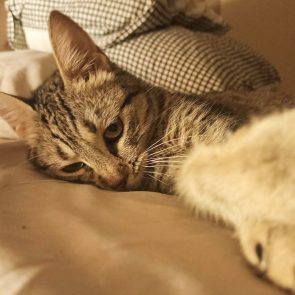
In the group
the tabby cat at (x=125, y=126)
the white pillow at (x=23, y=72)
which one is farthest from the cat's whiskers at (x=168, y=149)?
the white pillow at (x=23, y=72)

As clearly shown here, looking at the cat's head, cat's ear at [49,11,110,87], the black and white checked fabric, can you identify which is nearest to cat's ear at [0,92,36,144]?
the cat's head

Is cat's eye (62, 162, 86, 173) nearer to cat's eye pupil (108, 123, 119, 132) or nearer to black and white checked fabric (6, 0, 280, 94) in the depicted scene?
cat's eye pupil (108, 123, 119, 132)

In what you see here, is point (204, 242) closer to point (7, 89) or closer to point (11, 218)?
point (11, 218)

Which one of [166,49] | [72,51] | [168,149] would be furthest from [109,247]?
[166,49]

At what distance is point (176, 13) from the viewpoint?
4.60 feet

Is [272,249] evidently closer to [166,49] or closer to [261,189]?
[261,189]

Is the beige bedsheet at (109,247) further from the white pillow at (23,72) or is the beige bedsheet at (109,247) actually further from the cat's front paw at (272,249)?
the white pillow at (23,72)

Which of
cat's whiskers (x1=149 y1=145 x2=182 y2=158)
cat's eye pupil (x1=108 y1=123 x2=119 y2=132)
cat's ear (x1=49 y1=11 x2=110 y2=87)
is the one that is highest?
cat's ear (x1=49 y1=11 x2=110 y2=87)

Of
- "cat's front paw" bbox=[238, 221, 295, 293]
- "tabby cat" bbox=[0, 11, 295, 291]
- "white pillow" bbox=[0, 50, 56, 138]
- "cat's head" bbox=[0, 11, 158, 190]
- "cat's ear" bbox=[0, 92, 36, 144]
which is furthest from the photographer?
"white pillow" bbox=[0, 50, 56, 138]

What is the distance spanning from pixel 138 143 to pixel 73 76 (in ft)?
0.75

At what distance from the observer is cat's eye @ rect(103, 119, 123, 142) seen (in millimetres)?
869

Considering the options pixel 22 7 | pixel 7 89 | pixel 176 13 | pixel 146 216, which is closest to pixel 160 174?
pixel 146 216

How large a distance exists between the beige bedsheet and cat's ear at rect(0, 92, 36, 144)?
0.83 ft

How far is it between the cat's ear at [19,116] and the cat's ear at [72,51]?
0.12 m
